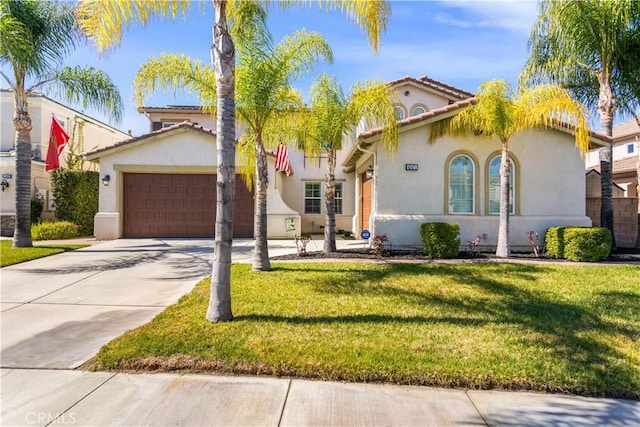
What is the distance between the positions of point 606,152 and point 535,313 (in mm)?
8843

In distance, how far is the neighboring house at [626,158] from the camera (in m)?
22.0

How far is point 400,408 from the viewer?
3254mm

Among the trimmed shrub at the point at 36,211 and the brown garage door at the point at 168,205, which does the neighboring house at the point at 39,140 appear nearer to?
the trimmed shrub at the point at 36,211

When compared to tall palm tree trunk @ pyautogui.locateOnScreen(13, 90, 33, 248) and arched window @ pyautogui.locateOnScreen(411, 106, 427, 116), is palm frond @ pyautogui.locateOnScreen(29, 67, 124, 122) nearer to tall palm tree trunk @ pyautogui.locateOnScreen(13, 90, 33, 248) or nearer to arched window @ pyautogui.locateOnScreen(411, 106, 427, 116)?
tall palm tree trunk @ pyautogui.locateOnScreen(13, 90, 33, 248)

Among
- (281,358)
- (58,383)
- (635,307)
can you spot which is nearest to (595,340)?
(635,307)

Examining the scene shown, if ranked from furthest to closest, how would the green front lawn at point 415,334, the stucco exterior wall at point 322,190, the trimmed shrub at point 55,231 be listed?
1. the stucco exterior wall at point 322,190
2. the trimmed shrub at point 55,231
3. the green front lawn at point 415,334

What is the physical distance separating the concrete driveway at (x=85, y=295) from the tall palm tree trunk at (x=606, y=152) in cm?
1044

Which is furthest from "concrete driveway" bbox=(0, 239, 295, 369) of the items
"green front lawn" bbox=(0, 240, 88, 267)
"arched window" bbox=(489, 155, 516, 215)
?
"arched window" bbox=(489, 155, 516, 215)

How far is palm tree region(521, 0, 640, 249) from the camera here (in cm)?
1033

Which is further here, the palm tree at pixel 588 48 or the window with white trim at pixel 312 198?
the window with white trim at pixel 312 198

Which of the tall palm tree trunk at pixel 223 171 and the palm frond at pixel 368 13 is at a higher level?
the palm frond at pixel 368 13

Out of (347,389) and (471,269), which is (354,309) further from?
(471,269)

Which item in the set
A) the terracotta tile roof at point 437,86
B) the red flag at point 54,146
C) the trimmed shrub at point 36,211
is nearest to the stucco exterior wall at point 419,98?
the terracotta tile roof at point 437,86

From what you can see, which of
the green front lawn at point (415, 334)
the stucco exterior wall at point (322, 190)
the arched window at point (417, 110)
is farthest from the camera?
the stucco exterior wall at point (322, 190)
